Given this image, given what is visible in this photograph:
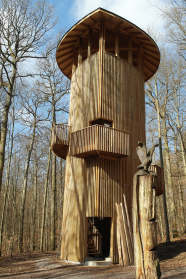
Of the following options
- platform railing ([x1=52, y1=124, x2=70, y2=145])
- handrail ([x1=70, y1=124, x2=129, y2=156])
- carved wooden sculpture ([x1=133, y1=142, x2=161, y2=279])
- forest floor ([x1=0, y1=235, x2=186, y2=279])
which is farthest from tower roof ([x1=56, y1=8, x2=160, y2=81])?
forest floor ([x1=0, y1=235, x2=186, y2=279])

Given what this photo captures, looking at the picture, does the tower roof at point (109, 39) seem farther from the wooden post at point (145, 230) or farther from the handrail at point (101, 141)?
the wooden post at point (145, 230)

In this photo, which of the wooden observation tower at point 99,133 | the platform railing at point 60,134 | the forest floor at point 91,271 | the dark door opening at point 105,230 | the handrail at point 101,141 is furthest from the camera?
the dark door opening at point 105,230

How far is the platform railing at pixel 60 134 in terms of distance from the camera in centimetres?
1439

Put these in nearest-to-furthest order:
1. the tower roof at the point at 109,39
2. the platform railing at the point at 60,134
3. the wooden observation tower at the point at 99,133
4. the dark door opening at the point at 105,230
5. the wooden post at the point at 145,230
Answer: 1. the wooden post at the point at 145,230
2. the wooden observation tower at the point at 99,133
3. the platform railing at the point at 60,134
4. the tower roof at the point at 109,39
5. the dark door opening at the point at 105,230

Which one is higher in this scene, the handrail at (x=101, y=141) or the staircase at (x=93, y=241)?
the handrail at (x=101, y=141)

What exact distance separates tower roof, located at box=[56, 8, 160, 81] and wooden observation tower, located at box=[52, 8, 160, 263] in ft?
0.19

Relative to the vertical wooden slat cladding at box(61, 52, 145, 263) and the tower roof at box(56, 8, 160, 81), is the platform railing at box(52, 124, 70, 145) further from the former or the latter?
the tower roof at box(56, 8, 160, 81)

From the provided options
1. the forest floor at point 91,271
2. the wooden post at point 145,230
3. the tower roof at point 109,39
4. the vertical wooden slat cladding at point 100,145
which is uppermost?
the tower roof at point 109,39

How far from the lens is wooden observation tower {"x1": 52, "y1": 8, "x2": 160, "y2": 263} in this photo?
12508mm

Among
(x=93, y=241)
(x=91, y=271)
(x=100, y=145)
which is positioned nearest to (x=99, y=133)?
(x=100, y=145)

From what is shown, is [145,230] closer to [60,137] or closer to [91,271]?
[91,271]

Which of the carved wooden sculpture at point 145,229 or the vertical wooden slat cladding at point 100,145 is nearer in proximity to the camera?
the carved wooden sculpture at point 145,229

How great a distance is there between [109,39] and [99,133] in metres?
7.98

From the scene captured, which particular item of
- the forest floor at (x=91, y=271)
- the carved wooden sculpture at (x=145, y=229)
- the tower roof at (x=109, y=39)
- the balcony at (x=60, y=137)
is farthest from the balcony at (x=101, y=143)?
the tower roof at (x=109, y=39)
